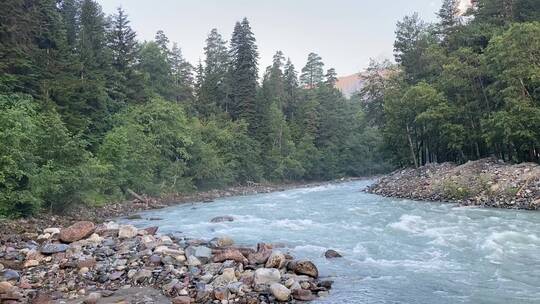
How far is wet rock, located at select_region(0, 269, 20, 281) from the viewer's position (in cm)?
999

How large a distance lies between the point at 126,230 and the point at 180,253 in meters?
3.14

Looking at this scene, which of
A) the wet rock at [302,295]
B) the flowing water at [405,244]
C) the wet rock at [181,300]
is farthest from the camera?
the flowing water at [405,244]

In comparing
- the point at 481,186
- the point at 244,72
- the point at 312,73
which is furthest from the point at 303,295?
the point at 312,73

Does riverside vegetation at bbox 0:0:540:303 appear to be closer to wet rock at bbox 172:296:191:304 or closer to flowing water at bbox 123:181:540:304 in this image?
wet rock at bbox 172:296:191:304

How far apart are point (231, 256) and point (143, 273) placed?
221cm

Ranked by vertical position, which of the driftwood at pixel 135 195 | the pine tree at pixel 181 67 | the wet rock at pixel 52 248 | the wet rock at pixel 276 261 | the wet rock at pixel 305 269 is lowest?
the wet rock at pixel 305 269

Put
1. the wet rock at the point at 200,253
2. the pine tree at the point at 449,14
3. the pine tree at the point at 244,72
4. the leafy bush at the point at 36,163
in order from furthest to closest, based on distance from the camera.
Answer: the pine tree at the point at 244,72
the pine tree at the point at 449,14
the leafy bush at the point at 36,163
the wet rock at the point at 200,253

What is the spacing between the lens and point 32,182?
1764 centimetres

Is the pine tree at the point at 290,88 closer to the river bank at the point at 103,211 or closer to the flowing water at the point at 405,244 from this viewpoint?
the river bank at the point at 103,211

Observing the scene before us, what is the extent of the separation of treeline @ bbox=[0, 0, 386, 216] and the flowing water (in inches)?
211

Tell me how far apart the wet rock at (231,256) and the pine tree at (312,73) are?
224 ft

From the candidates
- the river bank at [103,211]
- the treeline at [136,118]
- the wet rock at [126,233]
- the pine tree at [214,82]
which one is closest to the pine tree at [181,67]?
the treeline at [136,118]

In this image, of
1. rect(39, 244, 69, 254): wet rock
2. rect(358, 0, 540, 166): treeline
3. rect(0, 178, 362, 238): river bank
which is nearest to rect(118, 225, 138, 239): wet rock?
rect(39, 244, 69, 254): wet rock

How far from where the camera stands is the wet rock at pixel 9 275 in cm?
999
